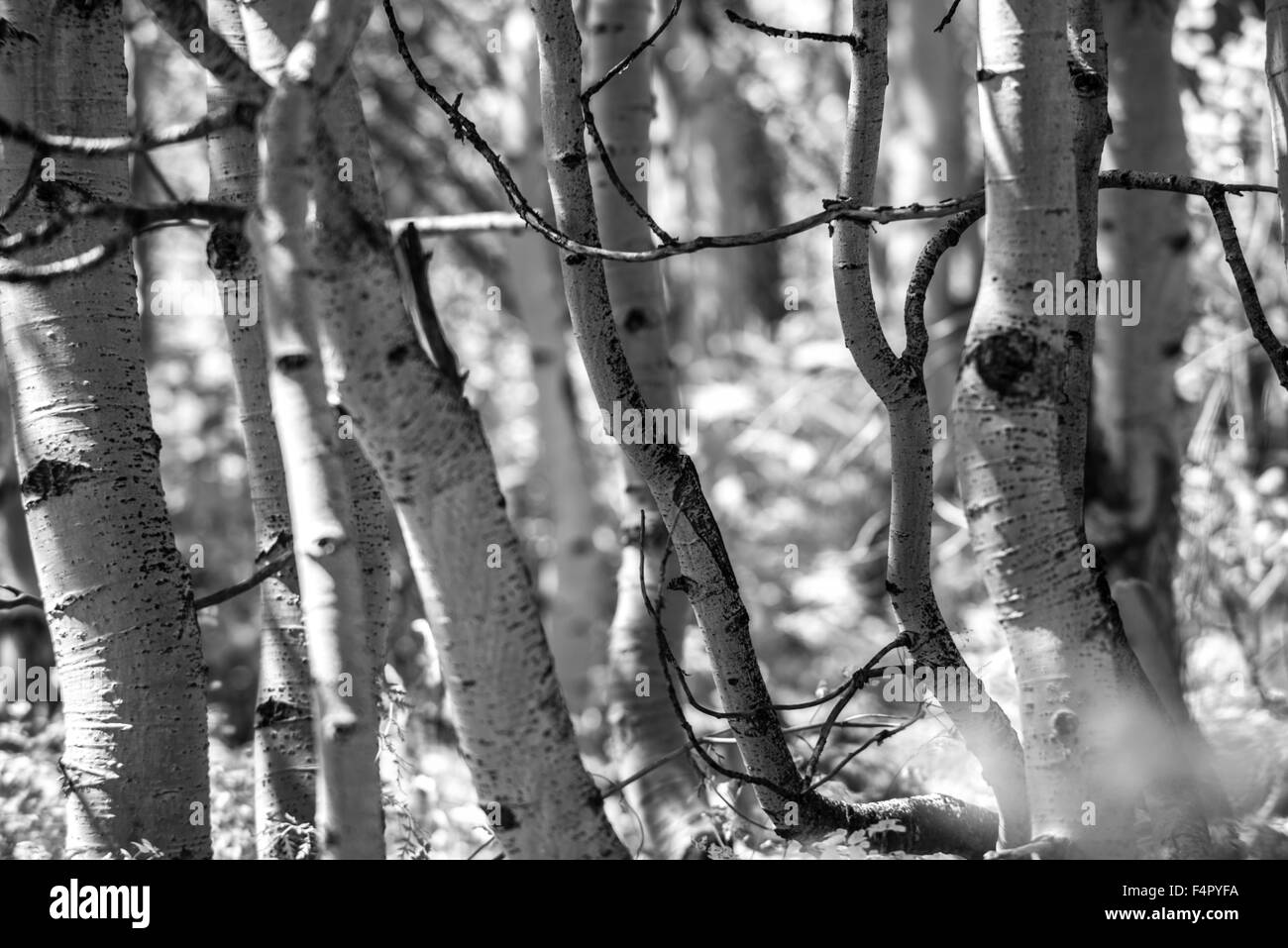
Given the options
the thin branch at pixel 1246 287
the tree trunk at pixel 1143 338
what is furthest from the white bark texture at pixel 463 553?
the tree trunk at pixel 1143 338

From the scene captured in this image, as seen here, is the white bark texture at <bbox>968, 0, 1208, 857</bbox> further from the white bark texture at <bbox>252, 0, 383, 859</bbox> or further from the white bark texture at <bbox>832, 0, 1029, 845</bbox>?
the white bark texture at <bbox>252, 0, 383, 859</bbox>

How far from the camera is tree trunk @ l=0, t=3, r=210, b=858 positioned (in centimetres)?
243

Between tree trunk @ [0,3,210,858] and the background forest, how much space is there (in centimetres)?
37

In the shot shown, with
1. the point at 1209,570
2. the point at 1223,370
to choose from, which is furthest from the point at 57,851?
the point at 1223,370

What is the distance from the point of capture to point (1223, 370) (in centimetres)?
564

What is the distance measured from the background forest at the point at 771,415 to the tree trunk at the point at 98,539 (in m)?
0.37

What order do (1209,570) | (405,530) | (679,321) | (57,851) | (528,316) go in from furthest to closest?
(679,321) → (528,316) → (1209,570) → (57,851) → (405,530)

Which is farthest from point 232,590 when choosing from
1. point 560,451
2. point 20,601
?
point 560,451

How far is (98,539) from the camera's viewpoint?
2.44 metres

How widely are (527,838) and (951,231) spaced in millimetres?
1432

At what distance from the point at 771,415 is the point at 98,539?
21.9 feet

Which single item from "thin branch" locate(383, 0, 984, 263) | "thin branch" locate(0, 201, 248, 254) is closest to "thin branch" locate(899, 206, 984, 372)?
"thin branch" locate(383, 0, 984, 263)

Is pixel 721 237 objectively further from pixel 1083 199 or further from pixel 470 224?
pixel 470 224
